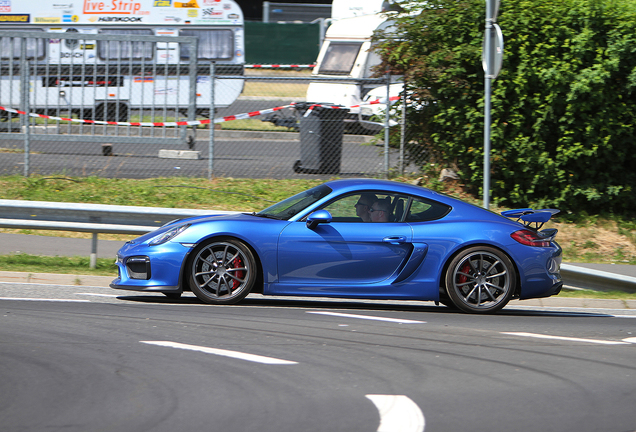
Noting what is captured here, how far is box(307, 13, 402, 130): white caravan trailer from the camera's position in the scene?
2009 cm

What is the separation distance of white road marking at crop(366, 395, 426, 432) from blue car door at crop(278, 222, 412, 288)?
263cm

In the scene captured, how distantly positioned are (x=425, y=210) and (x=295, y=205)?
120 cm

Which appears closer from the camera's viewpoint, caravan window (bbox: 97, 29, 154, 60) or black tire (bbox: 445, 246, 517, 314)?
black tire (bbox: 445, 246, 517, 314)

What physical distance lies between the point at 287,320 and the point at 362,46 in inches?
613

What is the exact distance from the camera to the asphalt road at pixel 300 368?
403 centimetres

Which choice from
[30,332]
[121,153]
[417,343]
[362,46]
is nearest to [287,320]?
[417,343]

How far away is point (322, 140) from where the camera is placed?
13.6 m

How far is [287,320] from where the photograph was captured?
650cm

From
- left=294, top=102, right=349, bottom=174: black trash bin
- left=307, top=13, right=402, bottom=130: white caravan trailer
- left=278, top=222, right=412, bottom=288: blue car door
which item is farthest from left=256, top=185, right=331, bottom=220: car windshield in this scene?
left=307, top=13, right=402, bottom=130: white caravan trailer

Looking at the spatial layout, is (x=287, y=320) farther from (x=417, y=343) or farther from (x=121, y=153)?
(x=121, y=153)

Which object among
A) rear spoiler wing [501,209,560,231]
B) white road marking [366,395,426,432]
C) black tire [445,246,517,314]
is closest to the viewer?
white road marking [366,395,426,432]

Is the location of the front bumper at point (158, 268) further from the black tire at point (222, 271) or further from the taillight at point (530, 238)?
the taillight at point (530, 238)

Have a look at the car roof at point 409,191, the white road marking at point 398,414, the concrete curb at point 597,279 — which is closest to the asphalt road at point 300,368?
the white road marking at point 398,414

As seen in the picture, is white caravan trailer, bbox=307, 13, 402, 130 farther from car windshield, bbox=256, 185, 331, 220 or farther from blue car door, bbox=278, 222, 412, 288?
blue car door, bbox=278, 222, 412, 288
